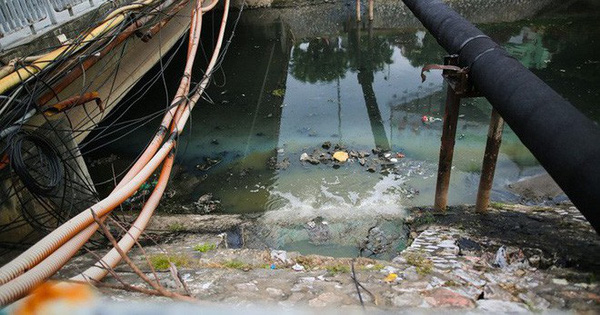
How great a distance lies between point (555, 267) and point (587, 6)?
13706mm

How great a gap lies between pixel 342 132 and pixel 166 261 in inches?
189

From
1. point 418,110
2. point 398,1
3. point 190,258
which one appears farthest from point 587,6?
point 190,258

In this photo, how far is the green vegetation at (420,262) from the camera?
3.36 m

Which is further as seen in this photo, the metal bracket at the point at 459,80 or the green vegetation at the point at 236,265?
the metal bracket at the point at 459,80

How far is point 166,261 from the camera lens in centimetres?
380

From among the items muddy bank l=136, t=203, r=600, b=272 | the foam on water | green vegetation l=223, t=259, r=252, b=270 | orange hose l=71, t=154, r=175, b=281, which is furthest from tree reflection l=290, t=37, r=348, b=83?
green vegetation l=223, t=259, r=252, b=270

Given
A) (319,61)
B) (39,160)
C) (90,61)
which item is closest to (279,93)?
(319,61)

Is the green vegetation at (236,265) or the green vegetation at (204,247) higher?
the green vegetation at (236,265)

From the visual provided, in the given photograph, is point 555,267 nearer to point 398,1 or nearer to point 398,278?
point 398,278

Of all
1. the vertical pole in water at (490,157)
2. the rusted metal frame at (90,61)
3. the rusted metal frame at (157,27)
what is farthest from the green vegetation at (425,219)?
the rusted metal frame at (157,27)

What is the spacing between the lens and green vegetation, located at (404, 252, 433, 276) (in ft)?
11.0

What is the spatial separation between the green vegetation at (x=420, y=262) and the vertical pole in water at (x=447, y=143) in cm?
142

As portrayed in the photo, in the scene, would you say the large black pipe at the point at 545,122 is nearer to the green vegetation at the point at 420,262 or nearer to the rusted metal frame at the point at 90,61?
the green vegetation at the point at 420,262

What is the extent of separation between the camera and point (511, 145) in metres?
6.86
